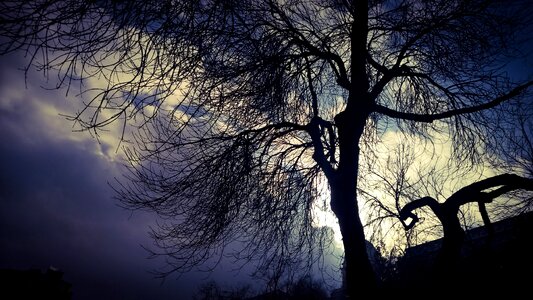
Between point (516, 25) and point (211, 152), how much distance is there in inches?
230

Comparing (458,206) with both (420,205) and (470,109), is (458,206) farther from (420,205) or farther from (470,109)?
(470,109)

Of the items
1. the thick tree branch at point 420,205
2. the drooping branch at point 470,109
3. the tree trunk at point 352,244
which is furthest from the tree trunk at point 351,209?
the thick tree branch at point 420,205

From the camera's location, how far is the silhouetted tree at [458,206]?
4.44 m

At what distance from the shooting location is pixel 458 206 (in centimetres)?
467

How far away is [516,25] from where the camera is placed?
14.9 feet

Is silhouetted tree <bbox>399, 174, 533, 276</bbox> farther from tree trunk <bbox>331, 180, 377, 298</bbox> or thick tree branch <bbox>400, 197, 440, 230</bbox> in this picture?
tree trunk <bbox>331, 180, 377, 298</bbox>

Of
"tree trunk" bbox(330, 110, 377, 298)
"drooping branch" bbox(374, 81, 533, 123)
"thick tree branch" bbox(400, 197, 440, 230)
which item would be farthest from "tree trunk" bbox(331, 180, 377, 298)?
"drooping branch" bbox(374, 81, 533, 123)

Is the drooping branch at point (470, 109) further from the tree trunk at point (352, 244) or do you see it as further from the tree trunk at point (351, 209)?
the tree trunk at point (352, 244)

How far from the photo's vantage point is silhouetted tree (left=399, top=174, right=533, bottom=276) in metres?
4.44

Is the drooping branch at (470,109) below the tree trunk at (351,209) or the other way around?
the other way around

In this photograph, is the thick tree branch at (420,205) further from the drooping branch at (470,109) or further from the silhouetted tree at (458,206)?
the drooping branch at (470,109)

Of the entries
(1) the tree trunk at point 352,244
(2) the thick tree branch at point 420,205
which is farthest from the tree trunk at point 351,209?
(2) the thick tree branch at point 420,205

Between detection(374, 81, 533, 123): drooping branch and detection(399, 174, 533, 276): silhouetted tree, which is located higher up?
detection(374, 81, 533, 123): drooping branch

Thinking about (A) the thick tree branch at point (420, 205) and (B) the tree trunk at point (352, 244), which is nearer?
(B) the tree trunk at point (352, 244)
